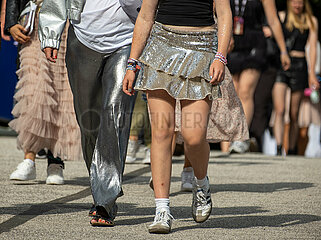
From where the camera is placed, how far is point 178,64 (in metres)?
4.91

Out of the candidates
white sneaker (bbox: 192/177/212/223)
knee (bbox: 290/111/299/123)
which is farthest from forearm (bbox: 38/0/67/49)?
knee (bbox: 290/111/299/123)

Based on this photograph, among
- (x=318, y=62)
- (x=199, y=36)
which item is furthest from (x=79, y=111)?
(x=318, y=62)

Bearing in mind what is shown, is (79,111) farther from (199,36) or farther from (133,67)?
(199,36)

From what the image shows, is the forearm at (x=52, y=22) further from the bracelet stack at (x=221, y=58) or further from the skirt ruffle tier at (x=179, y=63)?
the bracelet stack at (x=221, y=58)

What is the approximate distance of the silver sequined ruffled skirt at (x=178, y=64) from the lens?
4.88 metres

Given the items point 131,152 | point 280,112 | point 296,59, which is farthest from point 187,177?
point 296,59

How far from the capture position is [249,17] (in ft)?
33.6

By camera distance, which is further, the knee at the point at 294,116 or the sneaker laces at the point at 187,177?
the knee at the point at 294,116

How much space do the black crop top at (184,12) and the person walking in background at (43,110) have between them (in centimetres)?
214

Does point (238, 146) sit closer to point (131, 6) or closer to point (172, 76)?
point (131, 6)

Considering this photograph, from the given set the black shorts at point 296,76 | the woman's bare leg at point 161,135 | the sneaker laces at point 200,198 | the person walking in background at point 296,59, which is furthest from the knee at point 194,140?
the black shorts at point 296,76

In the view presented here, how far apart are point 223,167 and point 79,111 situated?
3.92 m

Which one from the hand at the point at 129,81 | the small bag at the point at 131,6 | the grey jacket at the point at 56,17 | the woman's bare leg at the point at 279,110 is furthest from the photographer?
the woman's bare leg at the point at 279,110

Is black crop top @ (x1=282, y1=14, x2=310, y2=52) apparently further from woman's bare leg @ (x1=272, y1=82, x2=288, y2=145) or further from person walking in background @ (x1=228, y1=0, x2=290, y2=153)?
person walking in background @ (x1=228, y1=0, x2=290, y2=153)
